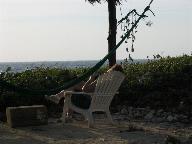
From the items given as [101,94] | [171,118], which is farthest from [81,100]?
[171,118]

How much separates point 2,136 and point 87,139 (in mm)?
1247

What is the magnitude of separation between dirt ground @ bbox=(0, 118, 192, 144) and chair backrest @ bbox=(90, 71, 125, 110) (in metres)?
0.35

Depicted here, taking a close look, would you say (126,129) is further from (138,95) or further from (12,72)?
(12,72)

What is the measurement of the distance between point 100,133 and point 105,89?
937mm

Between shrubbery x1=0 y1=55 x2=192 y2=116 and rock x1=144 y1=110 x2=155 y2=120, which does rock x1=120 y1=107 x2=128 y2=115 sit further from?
rock x1=144 y1=110 x2=155 y2=120

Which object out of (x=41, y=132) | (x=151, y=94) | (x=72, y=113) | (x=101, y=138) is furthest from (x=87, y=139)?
(x=151, y=94)

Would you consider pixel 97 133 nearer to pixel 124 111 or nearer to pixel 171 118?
pixel 171 118

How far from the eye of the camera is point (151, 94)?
11375 millimetres

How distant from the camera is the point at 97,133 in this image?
28.2 feet

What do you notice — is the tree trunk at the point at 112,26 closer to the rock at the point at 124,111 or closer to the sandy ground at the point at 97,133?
the rock at the point at 124,111

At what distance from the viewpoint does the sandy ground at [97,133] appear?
788 centimetres

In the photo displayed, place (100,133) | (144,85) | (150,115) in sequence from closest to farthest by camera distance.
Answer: (100,133)
(150,115)
(144,85)

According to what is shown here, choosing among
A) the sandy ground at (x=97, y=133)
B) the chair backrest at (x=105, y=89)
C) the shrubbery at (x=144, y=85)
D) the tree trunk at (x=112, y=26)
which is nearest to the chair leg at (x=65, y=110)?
the sandy ground at (x=97, y=133)

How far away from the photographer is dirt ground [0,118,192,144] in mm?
7848
